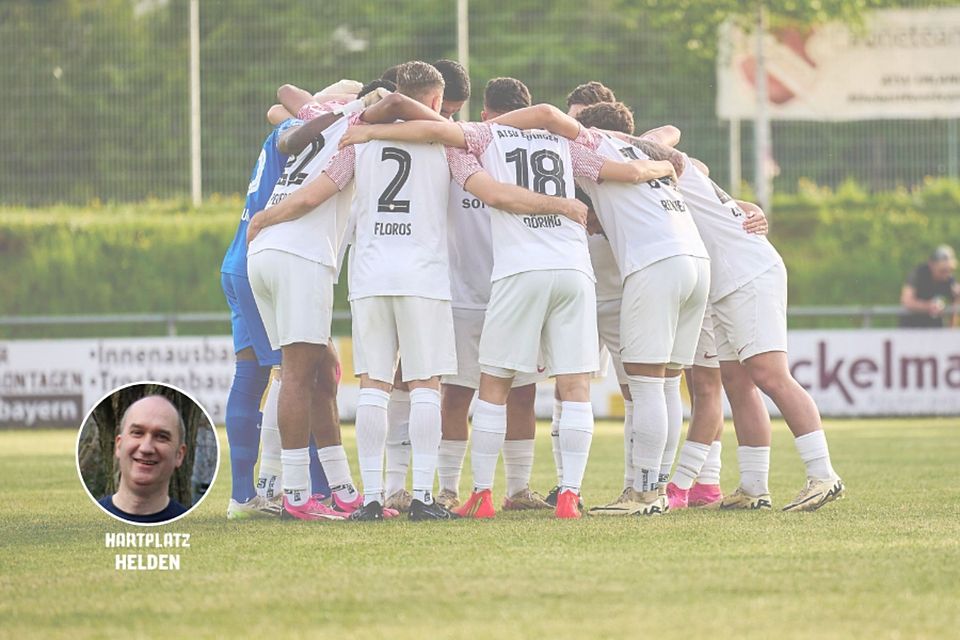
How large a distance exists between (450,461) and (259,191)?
5.65 feet

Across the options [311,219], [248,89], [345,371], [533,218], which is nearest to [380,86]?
[311,219]

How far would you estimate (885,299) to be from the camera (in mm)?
23156

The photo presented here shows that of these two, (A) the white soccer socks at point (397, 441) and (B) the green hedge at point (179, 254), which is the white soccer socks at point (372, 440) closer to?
(A) the white soccer socks at point (397, 441)

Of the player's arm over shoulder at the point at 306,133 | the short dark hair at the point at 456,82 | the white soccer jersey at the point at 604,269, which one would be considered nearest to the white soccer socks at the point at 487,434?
the white soccer jersey at the point at 604,269

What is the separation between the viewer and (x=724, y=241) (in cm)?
861

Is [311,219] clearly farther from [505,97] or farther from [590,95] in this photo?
[590,95]

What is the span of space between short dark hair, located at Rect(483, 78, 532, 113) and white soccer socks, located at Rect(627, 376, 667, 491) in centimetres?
160

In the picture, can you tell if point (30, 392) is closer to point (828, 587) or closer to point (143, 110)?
point (143, 110)

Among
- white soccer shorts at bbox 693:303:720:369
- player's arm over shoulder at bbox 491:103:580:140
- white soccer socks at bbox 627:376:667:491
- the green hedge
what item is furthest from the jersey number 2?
the green hedge

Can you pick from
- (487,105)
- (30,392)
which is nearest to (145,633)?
(487,105)

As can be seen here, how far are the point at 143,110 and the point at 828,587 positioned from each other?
17.7 meters

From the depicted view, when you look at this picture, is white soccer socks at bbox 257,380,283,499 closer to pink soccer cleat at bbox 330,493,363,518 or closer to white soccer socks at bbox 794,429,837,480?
pink soccer cleat at bbox 330,493,363,518

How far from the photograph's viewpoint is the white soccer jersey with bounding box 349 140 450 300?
777cm

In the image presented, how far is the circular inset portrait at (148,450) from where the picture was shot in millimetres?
6012
